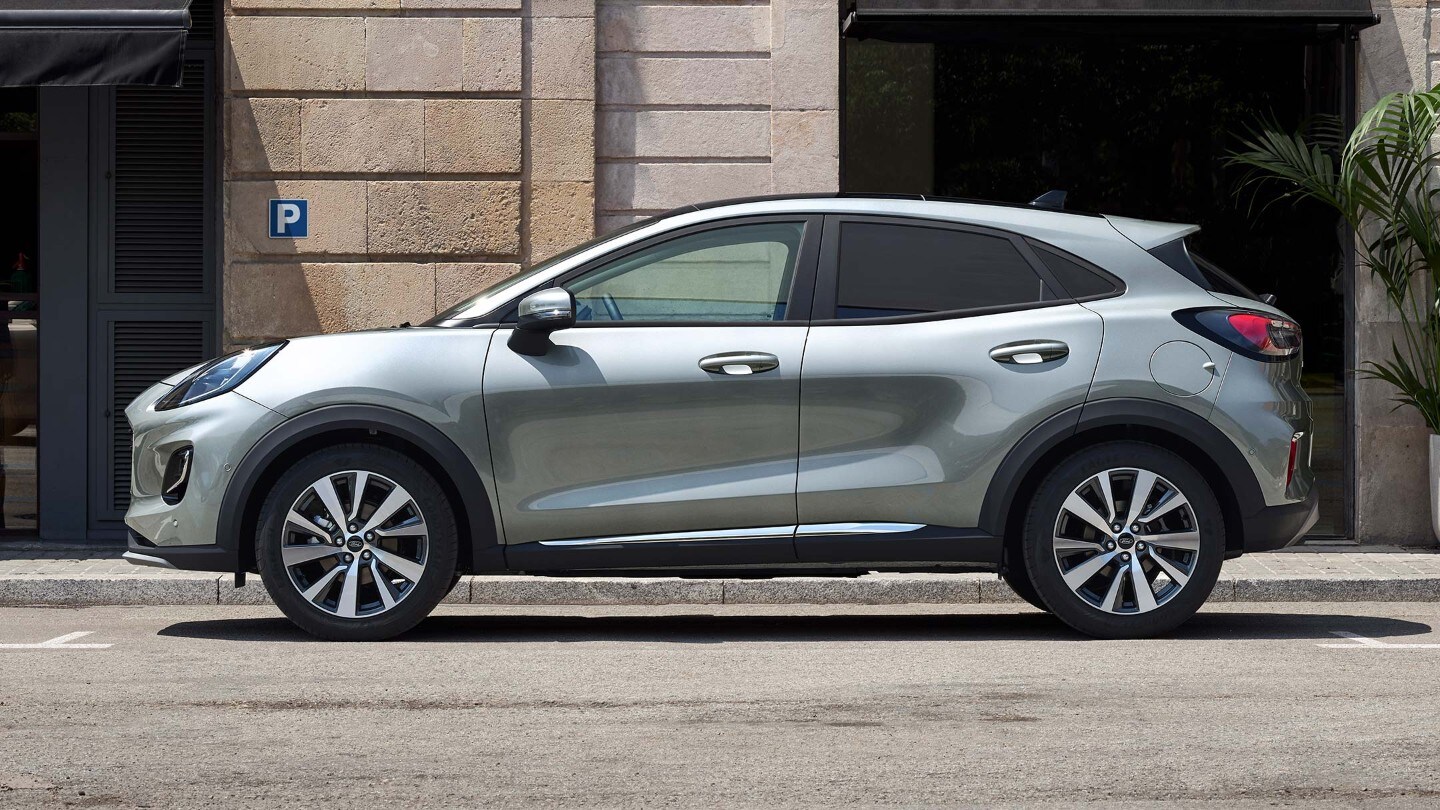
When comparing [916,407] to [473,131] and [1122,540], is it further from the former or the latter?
[473,131]

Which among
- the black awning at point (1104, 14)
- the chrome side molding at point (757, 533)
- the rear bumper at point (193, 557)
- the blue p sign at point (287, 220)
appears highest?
the black awning at point (1104, 14)

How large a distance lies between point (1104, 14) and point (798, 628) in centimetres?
517

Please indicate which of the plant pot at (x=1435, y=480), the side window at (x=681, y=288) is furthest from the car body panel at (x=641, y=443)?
the plant pot at (x=1435, y=480)

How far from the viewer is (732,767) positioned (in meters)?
4.87

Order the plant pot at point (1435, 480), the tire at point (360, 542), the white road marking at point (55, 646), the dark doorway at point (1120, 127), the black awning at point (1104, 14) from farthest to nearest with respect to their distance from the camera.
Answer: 1. the dark doorway at point (1120, 127)
2. the black awning at point (1104, 14)
3. the plant pot at point (1435, 480)
4. the white road marking at point (55, 646)
5. the tire at point (360, 542)

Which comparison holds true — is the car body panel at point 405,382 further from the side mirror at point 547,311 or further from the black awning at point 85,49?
the black awning at point 85,49

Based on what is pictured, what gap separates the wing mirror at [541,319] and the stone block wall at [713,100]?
4823mm

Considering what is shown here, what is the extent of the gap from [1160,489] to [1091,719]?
5.91ft

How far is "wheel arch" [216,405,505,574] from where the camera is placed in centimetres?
698

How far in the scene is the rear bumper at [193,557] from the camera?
23.1 feet

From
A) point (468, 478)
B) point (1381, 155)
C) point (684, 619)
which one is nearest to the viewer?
point (468, 478)

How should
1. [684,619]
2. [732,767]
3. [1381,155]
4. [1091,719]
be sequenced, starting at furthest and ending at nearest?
[1381,155]
[684,619]
[1091,719]
[732,767]

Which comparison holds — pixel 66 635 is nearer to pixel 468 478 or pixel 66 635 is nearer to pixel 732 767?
pixel 468 478

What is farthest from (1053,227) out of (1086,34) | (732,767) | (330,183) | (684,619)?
(330,183)
